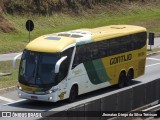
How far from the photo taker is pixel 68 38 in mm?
22703

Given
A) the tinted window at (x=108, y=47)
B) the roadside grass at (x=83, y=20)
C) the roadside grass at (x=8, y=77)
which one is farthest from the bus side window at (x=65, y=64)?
the roadside grass at (x=83, y=20)

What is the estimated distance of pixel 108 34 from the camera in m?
25.2

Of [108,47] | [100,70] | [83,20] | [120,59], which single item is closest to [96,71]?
[100,70]

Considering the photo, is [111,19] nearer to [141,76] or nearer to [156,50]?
[156,50]

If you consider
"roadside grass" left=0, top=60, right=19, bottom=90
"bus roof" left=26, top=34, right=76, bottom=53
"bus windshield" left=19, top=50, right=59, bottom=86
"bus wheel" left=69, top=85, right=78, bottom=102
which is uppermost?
"bus roof" left=26, top=34, right=76, bottom=53

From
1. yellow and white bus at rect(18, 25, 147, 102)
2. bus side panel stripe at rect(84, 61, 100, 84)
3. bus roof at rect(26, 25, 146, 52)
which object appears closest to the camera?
yellow and white bus at rect(18, 25, 147, 102)

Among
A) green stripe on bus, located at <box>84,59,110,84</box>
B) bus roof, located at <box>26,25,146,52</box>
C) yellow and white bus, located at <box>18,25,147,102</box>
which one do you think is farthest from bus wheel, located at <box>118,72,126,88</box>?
bus roof, located at <box>26,25,146,52</box>

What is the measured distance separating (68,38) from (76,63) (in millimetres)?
1189

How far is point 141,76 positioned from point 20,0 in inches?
1148

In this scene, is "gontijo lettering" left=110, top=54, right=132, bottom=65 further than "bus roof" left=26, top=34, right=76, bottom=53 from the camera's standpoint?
Yes

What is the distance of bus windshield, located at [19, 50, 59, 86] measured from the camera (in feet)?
70.2

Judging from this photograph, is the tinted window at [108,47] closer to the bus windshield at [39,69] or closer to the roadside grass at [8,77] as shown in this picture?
the bus windshield at [39,69]

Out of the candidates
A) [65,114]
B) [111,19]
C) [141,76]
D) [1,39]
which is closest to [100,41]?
[141,76]

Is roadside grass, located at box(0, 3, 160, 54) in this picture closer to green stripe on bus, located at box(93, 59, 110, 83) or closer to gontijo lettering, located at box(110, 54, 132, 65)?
gontijo lettering, located at box(110, 54, 132, 65)
